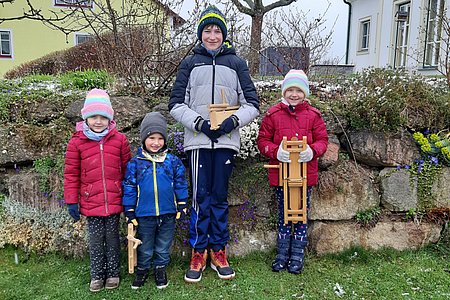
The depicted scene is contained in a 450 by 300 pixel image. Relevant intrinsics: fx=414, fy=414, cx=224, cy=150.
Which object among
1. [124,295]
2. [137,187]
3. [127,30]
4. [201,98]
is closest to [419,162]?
[201,98]

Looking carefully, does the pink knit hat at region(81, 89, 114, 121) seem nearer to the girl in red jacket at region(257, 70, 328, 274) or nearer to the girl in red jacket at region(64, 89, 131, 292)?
the girl in red jacket at region(64, 89, 131, 292)

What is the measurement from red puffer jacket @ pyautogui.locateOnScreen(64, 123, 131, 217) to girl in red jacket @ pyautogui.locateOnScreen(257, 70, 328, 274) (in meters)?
1.25

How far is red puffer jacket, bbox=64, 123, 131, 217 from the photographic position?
305cm

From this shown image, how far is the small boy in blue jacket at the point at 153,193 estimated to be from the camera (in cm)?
307

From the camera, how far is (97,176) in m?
3.06

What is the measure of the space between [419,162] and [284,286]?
1.81 m

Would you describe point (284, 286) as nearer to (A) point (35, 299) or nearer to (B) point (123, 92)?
(A) point (35, 299)

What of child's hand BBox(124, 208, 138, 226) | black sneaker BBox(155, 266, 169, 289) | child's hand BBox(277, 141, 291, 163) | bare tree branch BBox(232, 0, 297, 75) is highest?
bare tree branch BBox(232, 0, 297, 75)

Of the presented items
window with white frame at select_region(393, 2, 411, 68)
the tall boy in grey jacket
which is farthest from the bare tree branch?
the tall boy in grey jacket

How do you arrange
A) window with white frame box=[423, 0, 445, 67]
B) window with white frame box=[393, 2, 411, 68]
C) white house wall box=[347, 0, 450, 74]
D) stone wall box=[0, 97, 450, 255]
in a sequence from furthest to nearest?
window with white frame box=[393, 2, 411, 68]
white house wall box=[347, 0, 450, 74]
window with white frame box=[423, 0, 445, 67]
stone wall box=[0, 97, 450, 255]

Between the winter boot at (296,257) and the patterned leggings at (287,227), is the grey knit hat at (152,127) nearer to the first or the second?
the patterned leggings at (287,227)

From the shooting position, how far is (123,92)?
4.93 metres

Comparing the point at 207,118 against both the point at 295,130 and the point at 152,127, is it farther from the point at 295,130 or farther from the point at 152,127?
the point at 295,130

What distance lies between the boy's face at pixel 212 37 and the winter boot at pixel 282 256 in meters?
1.72
